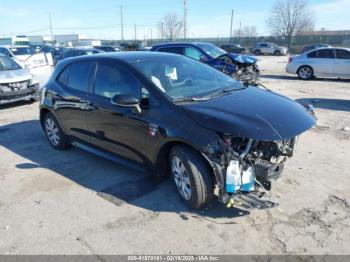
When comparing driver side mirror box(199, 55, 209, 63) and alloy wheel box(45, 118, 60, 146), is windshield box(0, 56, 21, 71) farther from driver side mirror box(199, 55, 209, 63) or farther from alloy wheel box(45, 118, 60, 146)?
driver side mirror box(199, 55, 209, 63)

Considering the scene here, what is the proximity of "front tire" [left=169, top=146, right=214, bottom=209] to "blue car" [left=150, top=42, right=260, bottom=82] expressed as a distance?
25.8 ft

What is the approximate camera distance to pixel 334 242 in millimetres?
3197

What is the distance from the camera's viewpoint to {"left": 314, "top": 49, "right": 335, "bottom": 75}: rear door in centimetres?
1455

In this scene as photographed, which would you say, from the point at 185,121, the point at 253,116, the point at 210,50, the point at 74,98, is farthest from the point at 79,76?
the point at 210,50

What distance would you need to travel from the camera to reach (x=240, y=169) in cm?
336

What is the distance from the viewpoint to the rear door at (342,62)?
46.7 feet

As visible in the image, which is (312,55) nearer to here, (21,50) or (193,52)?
(193,52)

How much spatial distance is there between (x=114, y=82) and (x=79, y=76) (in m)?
1.00

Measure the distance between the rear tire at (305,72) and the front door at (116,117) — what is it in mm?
12954

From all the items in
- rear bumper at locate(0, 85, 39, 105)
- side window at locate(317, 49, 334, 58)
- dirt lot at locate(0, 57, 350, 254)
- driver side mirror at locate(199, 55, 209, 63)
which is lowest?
dirt lot at locate(0, 57, 350, 254)


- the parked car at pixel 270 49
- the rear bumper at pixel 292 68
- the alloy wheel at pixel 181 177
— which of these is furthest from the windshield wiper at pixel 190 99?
the parked car at pixel 270 49

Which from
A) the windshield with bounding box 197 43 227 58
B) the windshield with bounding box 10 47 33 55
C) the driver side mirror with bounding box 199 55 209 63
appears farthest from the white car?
the windshield with bounding box 10 47 33 55

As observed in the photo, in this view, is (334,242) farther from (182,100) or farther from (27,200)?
(27,200)

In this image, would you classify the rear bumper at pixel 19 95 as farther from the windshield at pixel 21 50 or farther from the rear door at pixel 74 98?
the windshield at pixel 21 50
